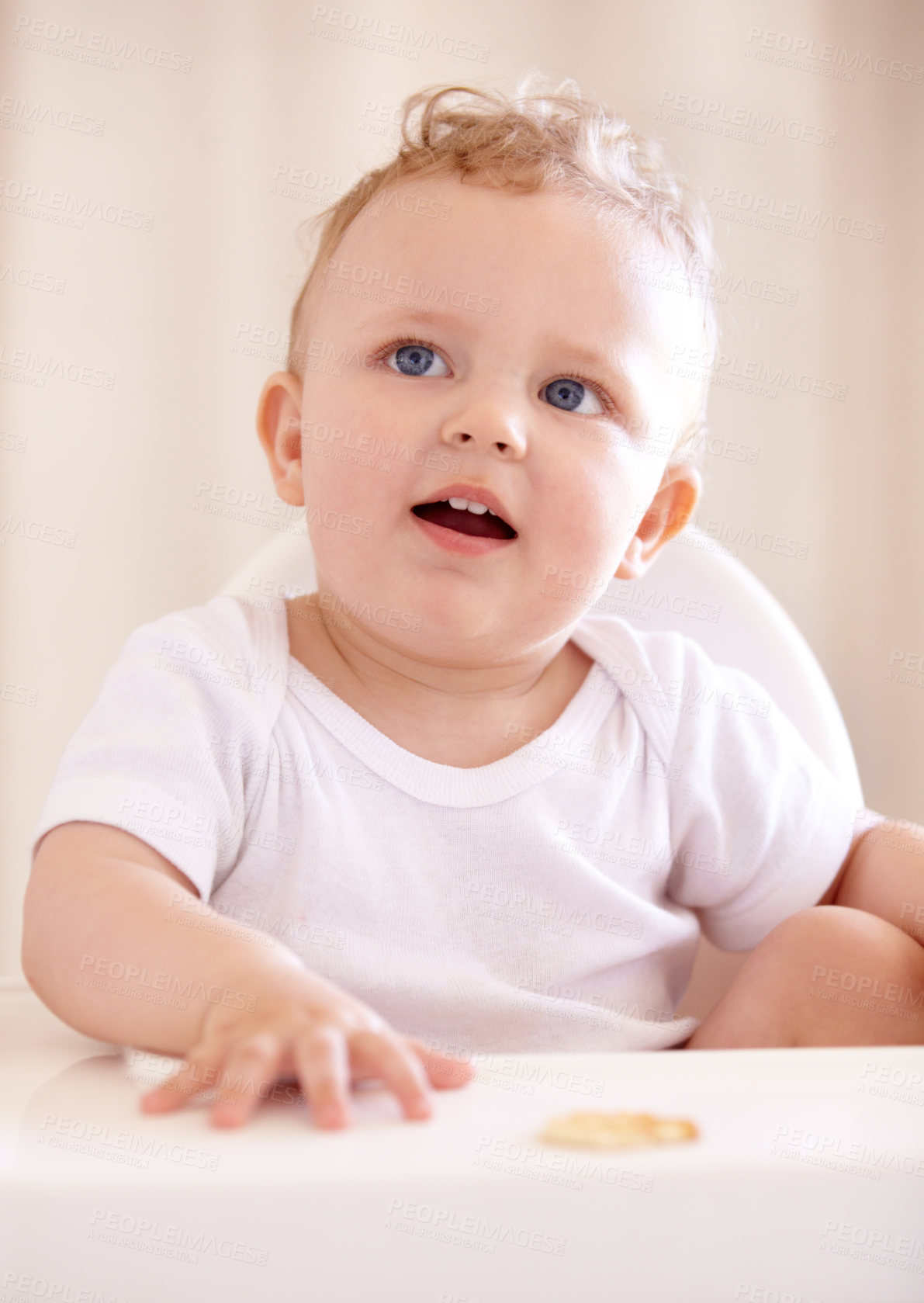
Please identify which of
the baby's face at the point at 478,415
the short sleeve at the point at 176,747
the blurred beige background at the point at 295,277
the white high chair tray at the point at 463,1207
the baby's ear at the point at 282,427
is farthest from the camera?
the blurred beige background at the point at 295,277

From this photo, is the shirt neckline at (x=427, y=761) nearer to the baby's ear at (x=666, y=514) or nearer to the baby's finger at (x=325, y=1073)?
the baby's ear at (x=666, y=514)

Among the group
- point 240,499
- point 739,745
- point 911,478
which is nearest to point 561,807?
point 739,745

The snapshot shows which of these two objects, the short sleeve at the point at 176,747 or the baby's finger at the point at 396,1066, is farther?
the short sleeve at the point at 176,747

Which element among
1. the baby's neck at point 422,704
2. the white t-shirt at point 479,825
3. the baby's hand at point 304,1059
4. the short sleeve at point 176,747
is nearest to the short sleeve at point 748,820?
the white t-shirt at point 479,825

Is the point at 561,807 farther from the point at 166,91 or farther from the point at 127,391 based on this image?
the point at 166,91

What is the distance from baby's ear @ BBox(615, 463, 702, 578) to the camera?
93cm

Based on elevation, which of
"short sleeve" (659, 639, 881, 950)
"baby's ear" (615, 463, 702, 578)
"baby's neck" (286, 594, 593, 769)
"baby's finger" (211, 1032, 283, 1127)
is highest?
"baby's ear" (615, 463, 702, 578)

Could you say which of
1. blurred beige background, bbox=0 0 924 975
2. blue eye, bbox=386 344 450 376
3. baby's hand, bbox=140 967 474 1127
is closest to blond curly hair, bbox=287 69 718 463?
blue eye, bbox=386 344 450 376

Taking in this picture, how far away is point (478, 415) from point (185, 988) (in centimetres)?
37

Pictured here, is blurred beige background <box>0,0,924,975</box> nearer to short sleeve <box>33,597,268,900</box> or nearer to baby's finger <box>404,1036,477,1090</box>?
short sleeve <box>33,597,268,900</box>

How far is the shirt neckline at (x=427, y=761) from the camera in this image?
2.52ft

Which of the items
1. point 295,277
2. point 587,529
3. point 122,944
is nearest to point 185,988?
point 122,944

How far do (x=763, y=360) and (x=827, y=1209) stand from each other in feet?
4.81

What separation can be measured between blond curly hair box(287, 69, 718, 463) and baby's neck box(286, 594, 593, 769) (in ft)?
0.71
